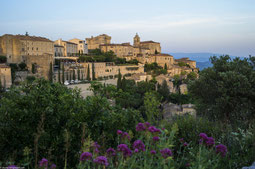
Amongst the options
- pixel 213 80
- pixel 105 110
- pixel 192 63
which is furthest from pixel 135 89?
pixel 192 63

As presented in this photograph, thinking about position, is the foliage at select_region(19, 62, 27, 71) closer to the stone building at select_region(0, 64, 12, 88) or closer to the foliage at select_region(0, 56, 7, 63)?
the foliage at select_region(0, 56, 7, 63)

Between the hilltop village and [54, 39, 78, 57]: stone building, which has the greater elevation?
[54, 39, 78, 57]: stone building

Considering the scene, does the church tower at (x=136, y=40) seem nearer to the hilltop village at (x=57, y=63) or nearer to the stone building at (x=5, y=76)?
the hilltop village at (x=57, y=63)

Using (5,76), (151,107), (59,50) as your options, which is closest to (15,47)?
(5,76)

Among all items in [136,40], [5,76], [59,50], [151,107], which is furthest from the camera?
[136,40]

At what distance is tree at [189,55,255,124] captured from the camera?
8.95m

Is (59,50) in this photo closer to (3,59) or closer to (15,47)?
(15,47)

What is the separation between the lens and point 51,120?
4098mm

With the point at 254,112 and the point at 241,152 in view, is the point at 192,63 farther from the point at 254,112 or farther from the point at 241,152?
the point at 241,152

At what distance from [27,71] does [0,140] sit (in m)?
42.8

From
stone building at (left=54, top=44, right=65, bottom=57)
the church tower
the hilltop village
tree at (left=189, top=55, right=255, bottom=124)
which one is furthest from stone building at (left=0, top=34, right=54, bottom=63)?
the church tower

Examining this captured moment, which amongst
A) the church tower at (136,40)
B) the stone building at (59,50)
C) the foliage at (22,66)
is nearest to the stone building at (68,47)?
the stone building at (59,50)

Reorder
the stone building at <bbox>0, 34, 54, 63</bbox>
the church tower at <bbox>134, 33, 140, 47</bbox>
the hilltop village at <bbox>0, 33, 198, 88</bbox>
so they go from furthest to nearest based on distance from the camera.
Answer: the church tower at <bbox>134, 33, 140, 47</bbox> → the stone building at <bbox>0, 34, 54, 63</bbox> → the hilltop village at <bbox>0, 33, 198, 88</bbox>

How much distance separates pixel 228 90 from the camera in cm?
939
